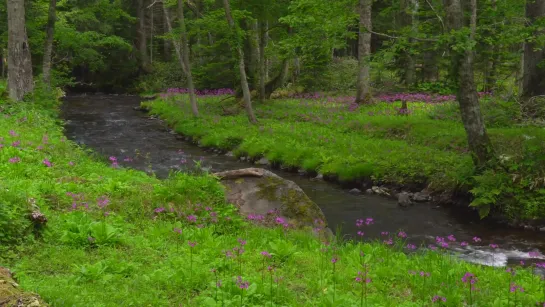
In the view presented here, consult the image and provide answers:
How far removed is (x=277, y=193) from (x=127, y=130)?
52.9 feet

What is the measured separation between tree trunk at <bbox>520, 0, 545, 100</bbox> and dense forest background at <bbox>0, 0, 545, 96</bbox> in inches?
1.4

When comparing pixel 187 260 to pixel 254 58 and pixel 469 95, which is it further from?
pixel 254 58

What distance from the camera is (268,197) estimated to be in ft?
31.6

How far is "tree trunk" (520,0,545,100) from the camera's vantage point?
16.0 m

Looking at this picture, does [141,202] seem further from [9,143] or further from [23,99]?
[23,99]

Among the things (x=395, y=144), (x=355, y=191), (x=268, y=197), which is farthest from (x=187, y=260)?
(x=395, y=144)

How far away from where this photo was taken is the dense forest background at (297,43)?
553 inches

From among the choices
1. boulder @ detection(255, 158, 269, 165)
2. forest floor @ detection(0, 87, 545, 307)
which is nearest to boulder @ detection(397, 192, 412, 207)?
forest floor @ detection(0, 87, 545, 307)

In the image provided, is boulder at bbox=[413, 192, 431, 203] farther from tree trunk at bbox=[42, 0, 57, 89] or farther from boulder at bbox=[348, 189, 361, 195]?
tree trunk at bbox=[42, 0, 57, 89]

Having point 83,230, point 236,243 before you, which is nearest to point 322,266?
point 236,243

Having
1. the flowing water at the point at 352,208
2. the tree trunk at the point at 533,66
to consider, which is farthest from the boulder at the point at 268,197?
the tree trunk at the point at 533,66

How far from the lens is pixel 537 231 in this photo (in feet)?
34.0

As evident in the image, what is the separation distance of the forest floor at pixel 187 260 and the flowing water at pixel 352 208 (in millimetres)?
1663

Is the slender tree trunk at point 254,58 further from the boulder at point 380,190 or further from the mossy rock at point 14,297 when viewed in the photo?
the mossy rock at point 14,297
